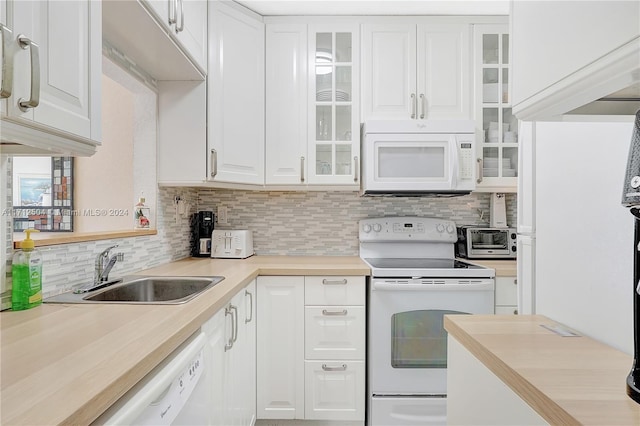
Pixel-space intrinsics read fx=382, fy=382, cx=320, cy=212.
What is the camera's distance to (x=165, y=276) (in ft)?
5.96

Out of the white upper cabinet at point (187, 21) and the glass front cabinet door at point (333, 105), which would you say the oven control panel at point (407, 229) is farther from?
the white upper cabinet at point (187, 21)

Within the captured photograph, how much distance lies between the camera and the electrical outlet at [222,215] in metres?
2.81

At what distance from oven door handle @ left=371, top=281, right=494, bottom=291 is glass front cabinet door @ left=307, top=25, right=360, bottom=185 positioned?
28.5 inches

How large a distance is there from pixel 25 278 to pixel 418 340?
5.98 feet

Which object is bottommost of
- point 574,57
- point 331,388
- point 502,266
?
point 331,388

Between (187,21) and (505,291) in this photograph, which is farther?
(505,291)

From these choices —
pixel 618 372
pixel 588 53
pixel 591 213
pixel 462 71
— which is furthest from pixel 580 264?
pixel 462 71

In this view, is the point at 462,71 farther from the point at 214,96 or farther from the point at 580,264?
the point at 580,264

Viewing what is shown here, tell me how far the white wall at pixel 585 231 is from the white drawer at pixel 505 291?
38.7 inches

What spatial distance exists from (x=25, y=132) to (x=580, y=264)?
1.41 metres

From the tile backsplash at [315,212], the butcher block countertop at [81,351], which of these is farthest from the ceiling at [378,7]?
the butcher block countertop at [81,351]

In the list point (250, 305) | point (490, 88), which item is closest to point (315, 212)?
point (250, 305)

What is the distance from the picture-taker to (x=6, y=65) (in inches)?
29.9

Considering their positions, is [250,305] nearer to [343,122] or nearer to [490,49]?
[343,122]
